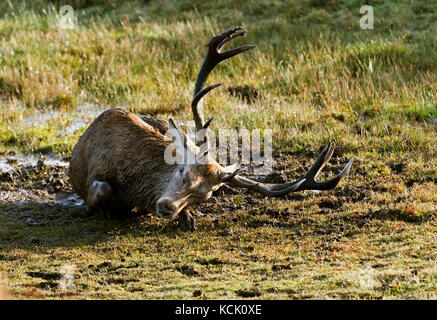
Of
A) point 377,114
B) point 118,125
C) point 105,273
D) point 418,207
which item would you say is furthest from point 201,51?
point 105,273

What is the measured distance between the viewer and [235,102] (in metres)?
12.8

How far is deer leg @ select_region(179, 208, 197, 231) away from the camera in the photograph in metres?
8.31

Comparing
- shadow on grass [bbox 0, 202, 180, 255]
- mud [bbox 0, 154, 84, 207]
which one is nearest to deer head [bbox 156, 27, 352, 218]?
shadow on grass [bbox 0, 202, 180, 255]

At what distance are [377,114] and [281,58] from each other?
13.7 feet

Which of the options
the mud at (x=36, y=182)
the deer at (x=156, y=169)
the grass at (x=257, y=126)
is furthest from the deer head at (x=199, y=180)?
the mud at (x=36, y=182)

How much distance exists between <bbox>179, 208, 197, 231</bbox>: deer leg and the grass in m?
0.17

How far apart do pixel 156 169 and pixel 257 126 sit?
361 cm

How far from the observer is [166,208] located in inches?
292

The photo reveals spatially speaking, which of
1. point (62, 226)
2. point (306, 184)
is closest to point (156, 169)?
point (62, 226)

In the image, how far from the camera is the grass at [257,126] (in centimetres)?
654

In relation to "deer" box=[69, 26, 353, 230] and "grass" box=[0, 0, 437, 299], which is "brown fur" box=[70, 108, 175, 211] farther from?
A: "grass" box=[0, 0, 437, 299]

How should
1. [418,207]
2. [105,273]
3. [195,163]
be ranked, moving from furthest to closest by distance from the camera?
→ [418,207]
[195,163]
[105,273]

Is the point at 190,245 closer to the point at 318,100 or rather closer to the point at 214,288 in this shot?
the point at 214,288

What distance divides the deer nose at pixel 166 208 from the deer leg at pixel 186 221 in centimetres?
86
